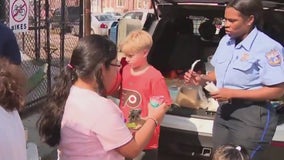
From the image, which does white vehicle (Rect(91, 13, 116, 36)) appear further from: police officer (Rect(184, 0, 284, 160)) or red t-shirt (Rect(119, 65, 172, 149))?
police officer (Rect(184, 0, 284, 160))

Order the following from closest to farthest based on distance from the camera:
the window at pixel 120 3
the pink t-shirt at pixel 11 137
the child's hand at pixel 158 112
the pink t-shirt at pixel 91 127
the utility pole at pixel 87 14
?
A: the pink t-shirt at pixel 11 137 < the pink t-shirt at pixel 91 127 < the child's hand at pixel 158 112 < the utility pole at pixel 87 14 < the window at pixel 120 3

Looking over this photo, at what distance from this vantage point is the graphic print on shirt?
3285mm

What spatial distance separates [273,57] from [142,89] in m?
0.95

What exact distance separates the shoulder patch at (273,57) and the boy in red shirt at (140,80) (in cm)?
73

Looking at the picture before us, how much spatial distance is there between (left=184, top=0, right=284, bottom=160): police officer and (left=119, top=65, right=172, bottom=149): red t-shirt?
0.45 metres

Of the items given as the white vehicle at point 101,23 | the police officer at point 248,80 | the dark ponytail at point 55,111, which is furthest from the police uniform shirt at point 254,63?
the white vehicle at point 101,23

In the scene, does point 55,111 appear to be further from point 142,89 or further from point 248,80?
point 248,80

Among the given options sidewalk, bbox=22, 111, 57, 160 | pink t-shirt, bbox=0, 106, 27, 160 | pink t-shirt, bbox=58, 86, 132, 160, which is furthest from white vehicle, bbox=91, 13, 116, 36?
pink t-shirt, bbox=0, 106, 27, 160

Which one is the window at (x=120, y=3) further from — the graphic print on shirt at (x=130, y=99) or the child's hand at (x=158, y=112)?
the child's hand at (x=158, y=112)

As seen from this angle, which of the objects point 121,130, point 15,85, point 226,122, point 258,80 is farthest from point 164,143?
point 15,85

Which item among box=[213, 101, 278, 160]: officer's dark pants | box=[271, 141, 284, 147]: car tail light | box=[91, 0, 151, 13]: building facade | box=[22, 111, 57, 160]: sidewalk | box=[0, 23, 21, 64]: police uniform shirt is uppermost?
box=[0, 23, 21, 64]: police uniform shirt

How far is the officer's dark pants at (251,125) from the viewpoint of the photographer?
289 centimetres

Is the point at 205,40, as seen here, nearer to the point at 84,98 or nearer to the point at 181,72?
the point at 181,72

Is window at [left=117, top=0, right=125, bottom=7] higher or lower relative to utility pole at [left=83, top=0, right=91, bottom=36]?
lower
